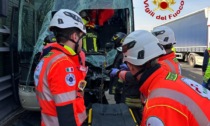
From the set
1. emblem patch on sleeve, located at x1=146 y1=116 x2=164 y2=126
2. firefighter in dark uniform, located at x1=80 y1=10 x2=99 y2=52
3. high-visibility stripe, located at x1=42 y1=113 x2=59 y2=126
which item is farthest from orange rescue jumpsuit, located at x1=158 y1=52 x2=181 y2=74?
firefighter in dark uniform, located at x1=80 y1=10 x2=99 y2=52

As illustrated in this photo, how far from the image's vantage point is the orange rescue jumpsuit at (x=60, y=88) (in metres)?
2.27

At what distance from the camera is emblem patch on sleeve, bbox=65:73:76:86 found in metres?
2.31

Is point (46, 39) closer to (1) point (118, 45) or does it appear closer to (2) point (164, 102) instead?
(1) point (118, 45)

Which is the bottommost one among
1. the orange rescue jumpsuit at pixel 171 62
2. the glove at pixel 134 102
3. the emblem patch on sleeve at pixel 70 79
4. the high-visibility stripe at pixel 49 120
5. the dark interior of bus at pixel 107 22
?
the glove at pixel 134 102

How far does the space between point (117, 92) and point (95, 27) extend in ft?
7.66

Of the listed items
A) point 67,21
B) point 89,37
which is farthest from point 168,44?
point 89,37

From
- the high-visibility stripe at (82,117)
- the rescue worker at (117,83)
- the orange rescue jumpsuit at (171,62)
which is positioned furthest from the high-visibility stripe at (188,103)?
the rescue worker at (117,83)

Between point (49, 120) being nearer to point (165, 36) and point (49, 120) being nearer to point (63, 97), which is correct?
point (63, 97)

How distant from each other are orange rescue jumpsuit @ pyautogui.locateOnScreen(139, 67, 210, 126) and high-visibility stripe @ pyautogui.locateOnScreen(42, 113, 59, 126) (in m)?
0.90

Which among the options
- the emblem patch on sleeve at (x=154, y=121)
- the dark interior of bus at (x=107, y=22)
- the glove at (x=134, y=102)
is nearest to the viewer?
the emblem patch on sleeve at (x=154, y=121)

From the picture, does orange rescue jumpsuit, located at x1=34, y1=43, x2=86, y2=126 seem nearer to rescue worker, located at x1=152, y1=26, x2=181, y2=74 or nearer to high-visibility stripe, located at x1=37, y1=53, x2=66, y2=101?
high-visibility stripe, located at x1=37, y1=53, x2=66, y2=101

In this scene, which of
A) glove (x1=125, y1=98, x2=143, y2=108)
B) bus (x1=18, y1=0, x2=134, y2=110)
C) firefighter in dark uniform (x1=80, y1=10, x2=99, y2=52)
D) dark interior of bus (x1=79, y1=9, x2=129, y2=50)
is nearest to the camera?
glove (x1=125, y1=98, x2=143, y2=108)

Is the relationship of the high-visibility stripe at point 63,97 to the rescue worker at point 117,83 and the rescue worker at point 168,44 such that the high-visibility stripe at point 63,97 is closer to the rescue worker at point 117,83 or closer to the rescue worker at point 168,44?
the rescue worker at point 168,44

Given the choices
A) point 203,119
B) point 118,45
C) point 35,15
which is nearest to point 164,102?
point 203,119
